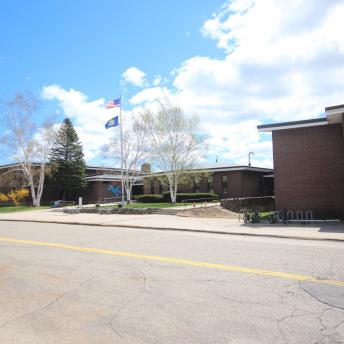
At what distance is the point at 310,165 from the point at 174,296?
19.0 m

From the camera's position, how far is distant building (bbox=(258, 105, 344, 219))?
907 inches

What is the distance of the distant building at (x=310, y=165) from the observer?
23.0 metres

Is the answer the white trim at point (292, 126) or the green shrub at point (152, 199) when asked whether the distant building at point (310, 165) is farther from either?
the green shrub at point (152, 199)

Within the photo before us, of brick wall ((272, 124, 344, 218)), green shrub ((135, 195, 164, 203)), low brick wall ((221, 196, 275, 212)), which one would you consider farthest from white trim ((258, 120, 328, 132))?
green shrub ((135, 195, 164, 203))

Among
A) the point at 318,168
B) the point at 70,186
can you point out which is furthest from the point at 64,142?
the point at 318,168

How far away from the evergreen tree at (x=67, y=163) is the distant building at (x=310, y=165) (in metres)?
35.3

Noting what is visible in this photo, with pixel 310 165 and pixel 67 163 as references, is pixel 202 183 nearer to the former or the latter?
pixel 67 163

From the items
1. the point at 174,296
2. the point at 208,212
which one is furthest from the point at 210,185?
the point at 174,296

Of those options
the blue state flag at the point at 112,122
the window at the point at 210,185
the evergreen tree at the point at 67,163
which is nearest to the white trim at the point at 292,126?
the blue state flag at the point at 112,122

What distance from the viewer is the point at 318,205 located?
930 inches

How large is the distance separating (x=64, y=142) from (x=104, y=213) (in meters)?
25.8

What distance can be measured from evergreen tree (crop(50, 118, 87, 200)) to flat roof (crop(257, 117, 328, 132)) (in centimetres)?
3519

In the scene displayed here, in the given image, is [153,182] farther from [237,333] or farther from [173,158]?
[237,333]

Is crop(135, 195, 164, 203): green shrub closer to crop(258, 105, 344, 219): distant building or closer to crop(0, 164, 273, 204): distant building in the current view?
crop(0, 164, 273, 204): distant building
